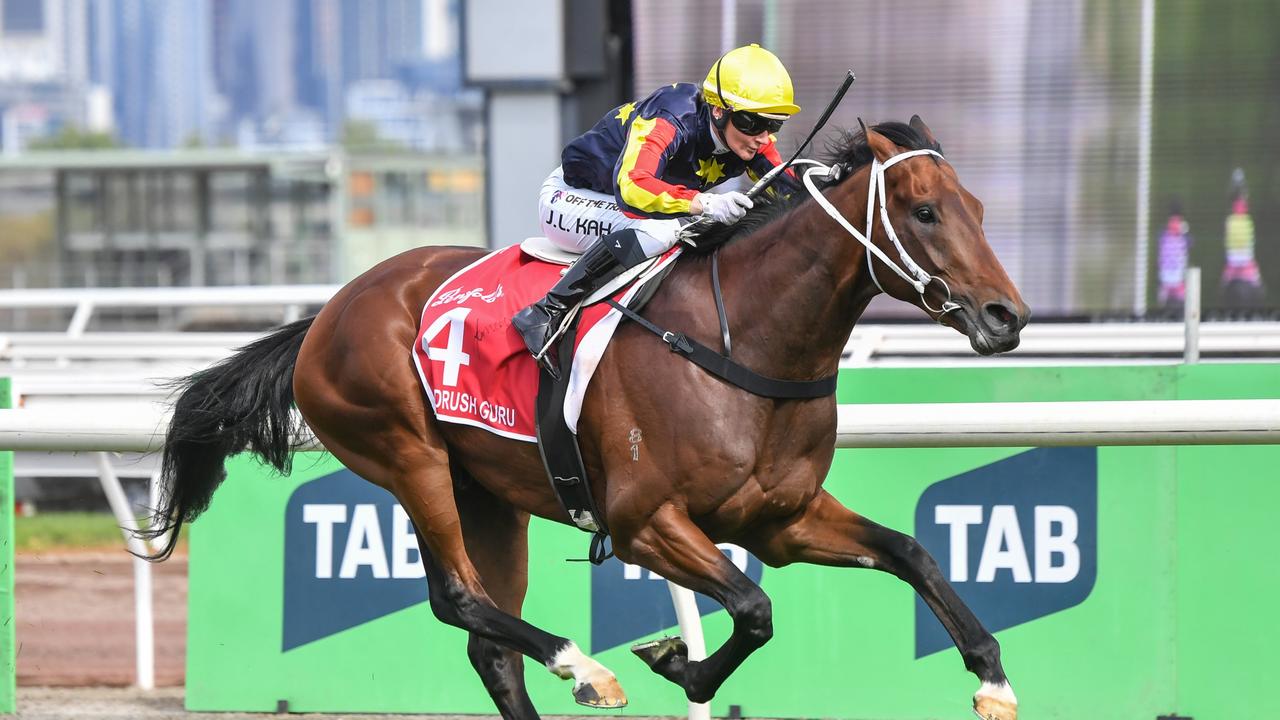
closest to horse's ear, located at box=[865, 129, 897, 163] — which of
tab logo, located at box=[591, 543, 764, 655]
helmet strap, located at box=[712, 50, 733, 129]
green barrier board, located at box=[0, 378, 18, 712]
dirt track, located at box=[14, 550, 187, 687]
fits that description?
helmet strap, located at box=[712, 50, 733, 129]

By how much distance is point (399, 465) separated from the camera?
4066mm

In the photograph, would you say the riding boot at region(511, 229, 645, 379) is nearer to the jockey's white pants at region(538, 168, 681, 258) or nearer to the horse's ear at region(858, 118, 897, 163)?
the jockey's white pants at region(538, 168, 681, 258)

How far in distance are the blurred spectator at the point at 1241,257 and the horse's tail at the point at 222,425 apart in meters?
4.93

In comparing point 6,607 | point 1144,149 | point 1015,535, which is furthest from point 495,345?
point 1144,149

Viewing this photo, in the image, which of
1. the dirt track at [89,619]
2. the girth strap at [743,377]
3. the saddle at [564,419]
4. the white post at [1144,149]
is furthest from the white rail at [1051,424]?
the white post at [1144,149]

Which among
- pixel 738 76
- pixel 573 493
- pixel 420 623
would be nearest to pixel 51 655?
pixel 420 623

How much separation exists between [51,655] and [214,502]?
1.90 m

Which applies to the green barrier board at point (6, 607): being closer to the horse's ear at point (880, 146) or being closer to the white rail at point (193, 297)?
the white rail at point (193, 297)

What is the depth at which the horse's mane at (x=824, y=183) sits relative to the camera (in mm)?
3426

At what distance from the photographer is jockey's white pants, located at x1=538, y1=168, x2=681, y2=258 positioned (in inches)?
153

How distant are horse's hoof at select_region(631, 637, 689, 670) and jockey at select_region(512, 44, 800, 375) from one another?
26.1 inches

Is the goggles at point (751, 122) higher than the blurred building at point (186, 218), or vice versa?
A: the goggles at point (751, 122)

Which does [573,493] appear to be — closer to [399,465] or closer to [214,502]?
[399,465]

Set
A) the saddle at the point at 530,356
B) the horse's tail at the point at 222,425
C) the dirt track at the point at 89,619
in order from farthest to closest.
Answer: the dirt track at the point at 89,619 → the horse's tail at the point at 222,425 → the saddle at the point at 530,356
